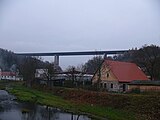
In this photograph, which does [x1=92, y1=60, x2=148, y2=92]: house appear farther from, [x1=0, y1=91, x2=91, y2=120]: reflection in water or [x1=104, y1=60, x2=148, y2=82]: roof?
[x1=0, y1=91, x2=91, y2=120]: reflection in water

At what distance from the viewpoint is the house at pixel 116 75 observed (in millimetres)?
40250

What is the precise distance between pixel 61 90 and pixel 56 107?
10.3 m

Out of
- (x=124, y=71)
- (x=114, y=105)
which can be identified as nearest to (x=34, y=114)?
(x=114, y=105)

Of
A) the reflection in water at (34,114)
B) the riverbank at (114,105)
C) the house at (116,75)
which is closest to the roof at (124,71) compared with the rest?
the house at (116,75)

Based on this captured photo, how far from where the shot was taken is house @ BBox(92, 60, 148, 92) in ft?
132

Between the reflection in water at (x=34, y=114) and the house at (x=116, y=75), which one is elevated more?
the house at (x=116, y=75)

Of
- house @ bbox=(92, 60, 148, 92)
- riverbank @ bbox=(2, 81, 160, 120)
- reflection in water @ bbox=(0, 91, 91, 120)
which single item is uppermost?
house @ bbox=(92, 60, 148, 92)

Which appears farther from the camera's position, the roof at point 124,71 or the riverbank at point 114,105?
the roof at point 124,71

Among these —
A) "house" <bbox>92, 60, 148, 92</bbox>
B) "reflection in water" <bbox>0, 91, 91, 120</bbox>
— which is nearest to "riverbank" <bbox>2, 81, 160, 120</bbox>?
"reflection in water" <bbox>0, 91, 91, 120</bbox>

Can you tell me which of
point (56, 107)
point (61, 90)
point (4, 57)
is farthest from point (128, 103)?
point (4, 57)

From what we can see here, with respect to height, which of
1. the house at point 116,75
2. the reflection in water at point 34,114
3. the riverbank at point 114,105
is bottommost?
the reflection in water at point 34,114

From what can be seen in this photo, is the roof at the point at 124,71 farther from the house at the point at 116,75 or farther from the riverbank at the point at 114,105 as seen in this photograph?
the riverbank at the point at 114,105

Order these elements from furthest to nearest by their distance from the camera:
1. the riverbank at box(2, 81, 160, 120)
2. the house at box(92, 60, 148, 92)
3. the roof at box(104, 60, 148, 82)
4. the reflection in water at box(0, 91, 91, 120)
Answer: the roof at box(104, 60, 148, 82) → the house at box(92, 60, 148, 92) → the riverbank at box(2, 81, 160, 120) → the reflection in water at box(0, 91, 91, 120)

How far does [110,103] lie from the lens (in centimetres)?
2850
